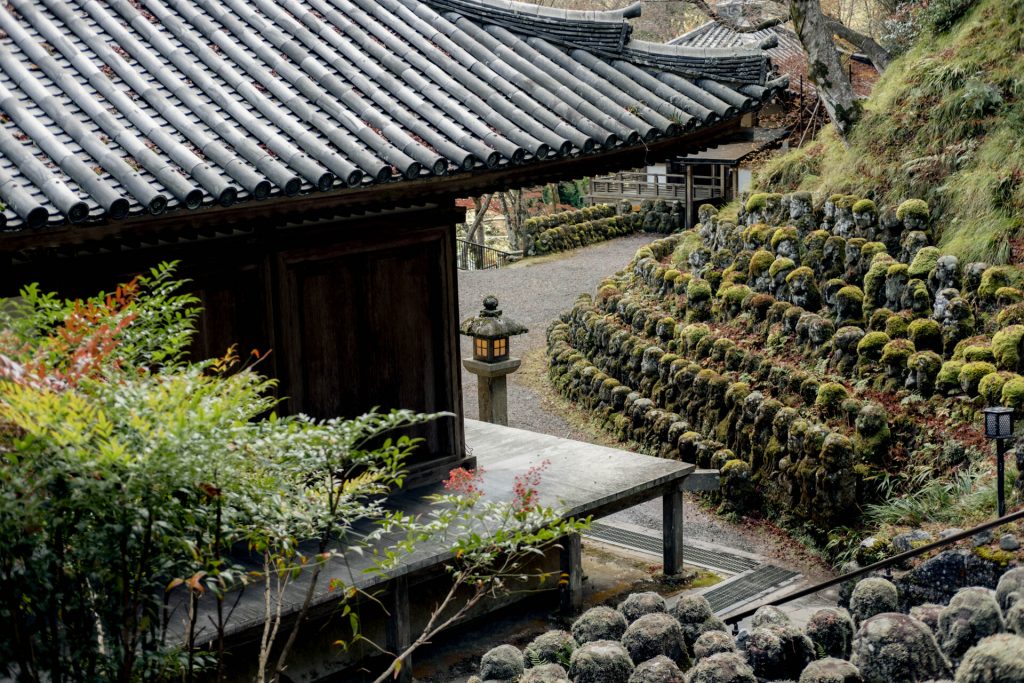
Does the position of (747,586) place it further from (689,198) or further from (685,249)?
(689,198)

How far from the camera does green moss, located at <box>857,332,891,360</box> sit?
14.9 meters

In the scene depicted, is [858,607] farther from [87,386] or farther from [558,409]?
[558,409]

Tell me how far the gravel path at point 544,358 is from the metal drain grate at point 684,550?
0.45 metres

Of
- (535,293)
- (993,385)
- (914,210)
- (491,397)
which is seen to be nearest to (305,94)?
(491,397)

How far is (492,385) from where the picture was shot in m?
16.0

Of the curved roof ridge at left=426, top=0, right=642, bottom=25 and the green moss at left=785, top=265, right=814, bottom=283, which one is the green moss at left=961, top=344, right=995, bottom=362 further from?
the curved roof ridge at left=426, top=0, right=642, bottom=25

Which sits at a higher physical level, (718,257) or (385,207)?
(385,207)

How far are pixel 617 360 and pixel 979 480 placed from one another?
853cm

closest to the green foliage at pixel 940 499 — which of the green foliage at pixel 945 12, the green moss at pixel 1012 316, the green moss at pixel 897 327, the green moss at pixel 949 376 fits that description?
the green moss at pixel 949 376

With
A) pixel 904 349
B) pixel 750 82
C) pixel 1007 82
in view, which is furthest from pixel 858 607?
pixel 1007 82

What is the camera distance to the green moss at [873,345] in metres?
14.9

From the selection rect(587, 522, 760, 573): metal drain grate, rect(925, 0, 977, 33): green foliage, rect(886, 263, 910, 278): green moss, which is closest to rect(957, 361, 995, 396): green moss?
rect(886, 263, 910, 278): green moss

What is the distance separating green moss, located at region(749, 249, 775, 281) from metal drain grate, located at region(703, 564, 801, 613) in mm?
5805

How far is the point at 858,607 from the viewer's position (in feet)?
26.3
